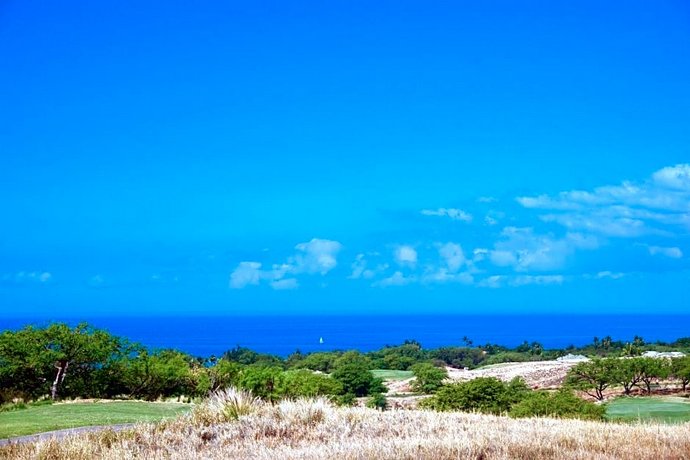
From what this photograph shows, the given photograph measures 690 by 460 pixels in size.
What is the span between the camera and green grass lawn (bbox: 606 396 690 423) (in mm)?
32397

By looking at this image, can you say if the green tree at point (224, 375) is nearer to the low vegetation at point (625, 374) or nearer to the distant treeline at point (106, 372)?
the distant treeline at point (106, 372)

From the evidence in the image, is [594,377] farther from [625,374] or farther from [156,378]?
[156,378]

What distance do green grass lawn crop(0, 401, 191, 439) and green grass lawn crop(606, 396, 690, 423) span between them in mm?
21584

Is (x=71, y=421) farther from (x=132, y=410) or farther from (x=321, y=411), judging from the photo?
(x=321, y=411)

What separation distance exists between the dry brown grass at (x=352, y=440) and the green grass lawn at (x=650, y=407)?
22497 millimetres

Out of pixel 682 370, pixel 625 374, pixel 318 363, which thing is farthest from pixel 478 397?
pixel 318 363

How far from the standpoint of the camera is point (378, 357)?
92.4 m

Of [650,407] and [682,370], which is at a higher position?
[682,370]

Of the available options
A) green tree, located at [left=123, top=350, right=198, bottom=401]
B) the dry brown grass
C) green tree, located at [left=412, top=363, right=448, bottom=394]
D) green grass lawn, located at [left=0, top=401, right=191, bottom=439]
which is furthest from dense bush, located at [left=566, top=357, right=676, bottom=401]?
the dry brown grass

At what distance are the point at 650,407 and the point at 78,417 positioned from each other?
31.2m

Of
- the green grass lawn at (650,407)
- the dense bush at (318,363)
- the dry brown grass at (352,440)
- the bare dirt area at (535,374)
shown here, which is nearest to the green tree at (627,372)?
the green grass lawn at (650,407)

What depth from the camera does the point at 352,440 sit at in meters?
10.2

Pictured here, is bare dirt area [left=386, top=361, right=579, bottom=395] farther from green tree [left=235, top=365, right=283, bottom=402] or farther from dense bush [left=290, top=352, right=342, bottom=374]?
green tree [left=235, top=365, right=283, bottom=402]

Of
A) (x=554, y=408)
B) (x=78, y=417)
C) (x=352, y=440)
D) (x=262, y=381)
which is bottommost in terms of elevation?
(x=554, y=408)
